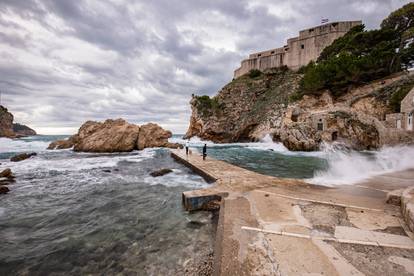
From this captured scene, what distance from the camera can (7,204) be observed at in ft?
23.2

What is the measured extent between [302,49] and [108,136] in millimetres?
45724

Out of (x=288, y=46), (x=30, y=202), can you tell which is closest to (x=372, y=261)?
(x=30, y=202)

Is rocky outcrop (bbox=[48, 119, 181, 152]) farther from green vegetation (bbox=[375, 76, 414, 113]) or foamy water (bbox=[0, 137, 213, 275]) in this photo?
green vegetation (bbox=[375, 76, 414, 113])

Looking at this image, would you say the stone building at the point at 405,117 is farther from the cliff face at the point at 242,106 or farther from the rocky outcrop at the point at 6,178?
the rocky outcrop at the point at 6,178

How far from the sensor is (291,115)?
3198 cm

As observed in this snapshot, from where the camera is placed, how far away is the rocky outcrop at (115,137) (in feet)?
80.5

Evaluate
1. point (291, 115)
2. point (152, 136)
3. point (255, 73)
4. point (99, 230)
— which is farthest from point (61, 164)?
point (255, 73)

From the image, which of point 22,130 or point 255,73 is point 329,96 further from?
point 22,130

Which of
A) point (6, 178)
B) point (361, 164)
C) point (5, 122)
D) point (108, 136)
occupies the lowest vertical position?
point (6, 178)

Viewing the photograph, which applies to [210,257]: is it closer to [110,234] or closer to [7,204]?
[110,234]

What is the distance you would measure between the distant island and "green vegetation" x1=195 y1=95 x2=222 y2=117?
0.25 m

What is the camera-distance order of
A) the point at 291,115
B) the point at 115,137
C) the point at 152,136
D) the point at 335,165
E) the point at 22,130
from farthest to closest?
the point at 22,130
the point at 291,115
the point at 152,136
the point at 115,137
the point at 335,165

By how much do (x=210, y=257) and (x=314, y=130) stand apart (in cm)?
2437

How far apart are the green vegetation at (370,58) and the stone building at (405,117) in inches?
385
